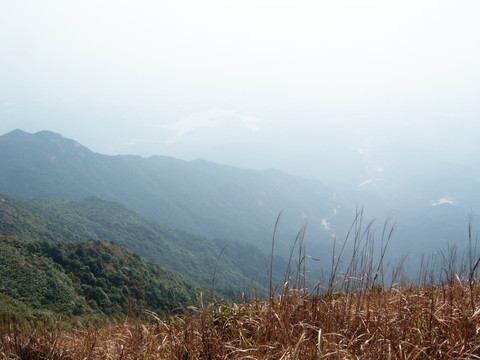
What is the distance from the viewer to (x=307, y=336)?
10.1 feet

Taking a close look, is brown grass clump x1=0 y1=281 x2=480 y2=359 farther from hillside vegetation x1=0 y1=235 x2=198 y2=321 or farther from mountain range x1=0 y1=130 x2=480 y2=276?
mountain range x1=0 y1=130 x2=480 y2=276

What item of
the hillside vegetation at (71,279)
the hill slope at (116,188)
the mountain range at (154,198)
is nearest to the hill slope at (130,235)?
the hillside vegetation at (71,279)

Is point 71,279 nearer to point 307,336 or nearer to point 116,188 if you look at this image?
point 307,336

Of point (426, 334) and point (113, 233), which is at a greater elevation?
point (426, 334)

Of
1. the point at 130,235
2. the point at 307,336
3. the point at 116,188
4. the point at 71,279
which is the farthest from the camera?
the point at 116,188

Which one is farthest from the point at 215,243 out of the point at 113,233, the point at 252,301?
the point at 252,301

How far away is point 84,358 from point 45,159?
181m

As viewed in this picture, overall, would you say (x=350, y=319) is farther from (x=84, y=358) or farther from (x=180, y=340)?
(x=84, y=358)

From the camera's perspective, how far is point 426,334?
2.80 metres

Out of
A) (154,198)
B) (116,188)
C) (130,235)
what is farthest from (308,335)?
(116,188)

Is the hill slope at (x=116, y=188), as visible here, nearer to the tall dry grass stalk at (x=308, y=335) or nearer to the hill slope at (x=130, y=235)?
the hill slope at (x=130, y=235)

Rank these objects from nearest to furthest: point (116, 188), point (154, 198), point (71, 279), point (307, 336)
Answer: point (307, 336) → point (71, 279) → point (116, 188) → point (154, 198)

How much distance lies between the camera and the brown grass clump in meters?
2.61

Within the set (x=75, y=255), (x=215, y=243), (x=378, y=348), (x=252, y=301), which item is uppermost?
(x=378, y=348)
